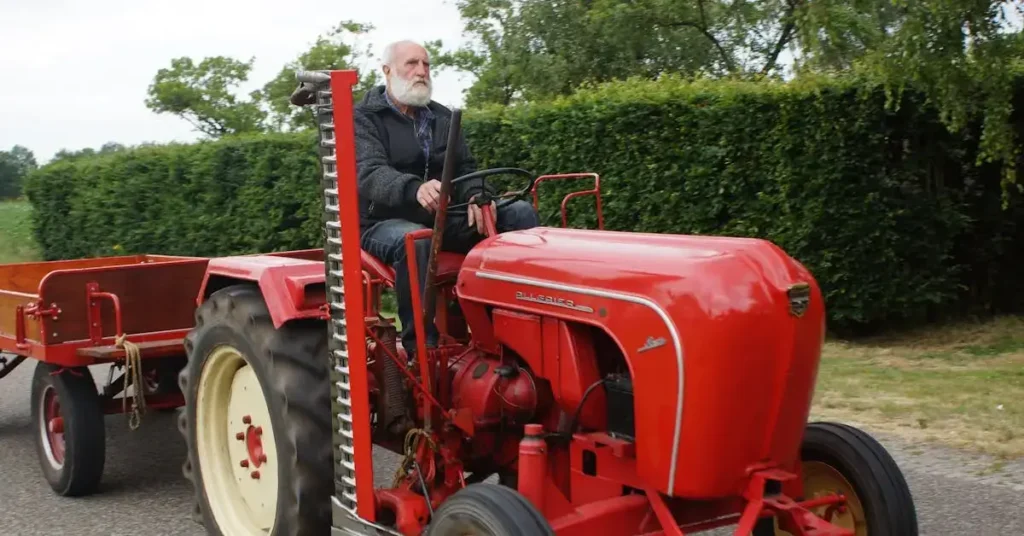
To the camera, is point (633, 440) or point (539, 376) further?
point (539, 376)

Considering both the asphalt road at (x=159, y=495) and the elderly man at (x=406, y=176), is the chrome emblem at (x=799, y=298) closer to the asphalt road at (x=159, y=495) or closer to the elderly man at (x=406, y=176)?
the elderly man at (x=406, y=176)

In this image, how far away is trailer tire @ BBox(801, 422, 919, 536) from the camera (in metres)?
3.53

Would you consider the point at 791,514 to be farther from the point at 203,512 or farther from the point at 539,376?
the point at 203,512

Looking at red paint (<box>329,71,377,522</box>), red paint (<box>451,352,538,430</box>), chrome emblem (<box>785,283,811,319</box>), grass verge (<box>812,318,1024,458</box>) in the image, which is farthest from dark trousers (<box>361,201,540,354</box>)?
grass verge (<box>812,318,1024,458</box>)

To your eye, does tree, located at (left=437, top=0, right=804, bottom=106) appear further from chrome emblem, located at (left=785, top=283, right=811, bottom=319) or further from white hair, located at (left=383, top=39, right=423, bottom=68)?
chrome emblem, located at (left=785, top=283, right=811, bottom=319)

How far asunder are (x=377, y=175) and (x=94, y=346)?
6.81 feet

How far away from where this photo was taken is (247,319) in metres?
4.20

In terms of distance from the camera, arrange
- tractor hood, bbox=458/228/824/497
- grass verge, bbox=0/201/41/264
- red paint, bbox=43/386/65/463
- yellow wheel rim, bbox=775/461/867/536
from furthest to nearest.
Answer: grass verge, bbox=0/201/41/264 < red paint, bbox=43/386/65/463 < yellow wheel rim, bbox=775/461/867/536 < tractor hood, bbox=458/228/824/497

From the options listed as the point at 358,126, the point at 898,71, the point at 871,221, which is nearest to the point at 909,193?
the point at 871,221

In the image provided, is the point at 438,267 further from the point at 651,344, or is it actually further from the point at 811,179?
the point at 811,179

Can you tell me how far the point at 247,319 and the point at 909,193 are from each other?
260 inches

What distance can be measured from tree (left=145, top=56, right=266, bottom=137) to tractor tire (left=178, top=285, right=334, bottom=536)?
102ft

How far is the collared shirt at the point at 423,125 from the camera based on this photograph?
180 inches

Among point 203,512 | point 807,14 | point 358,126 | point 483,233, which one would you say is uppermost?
point 807,14
